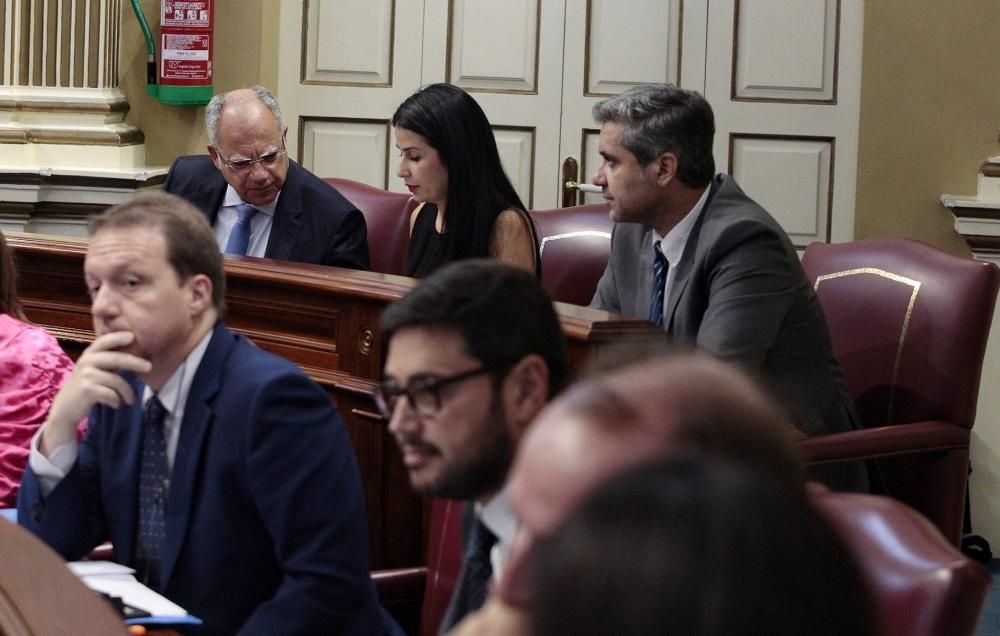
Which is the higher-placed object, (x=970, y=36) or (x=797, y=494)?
(x=970, y=36)

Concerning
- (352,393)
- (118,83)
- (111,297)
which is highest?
(118,83)

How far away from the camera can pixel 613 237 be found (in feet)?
11.2

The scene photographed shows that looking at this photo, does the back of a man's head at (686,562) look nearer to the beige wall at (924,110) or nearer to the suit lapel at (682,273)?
the suit lapel at (682,273)

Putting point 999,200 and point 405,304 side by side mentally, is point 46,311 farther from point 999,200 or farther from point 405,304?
point 999,200

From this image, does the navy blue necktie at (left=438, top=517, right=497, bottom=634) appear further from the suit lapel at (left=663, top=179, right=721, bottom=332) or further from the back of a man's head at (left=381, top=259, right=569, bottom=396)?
the suit lapel at (left=663, top=179, right=721, bottom=332)

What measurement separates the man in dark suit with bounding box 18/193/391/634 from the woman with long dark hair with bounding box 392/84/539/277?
139cm

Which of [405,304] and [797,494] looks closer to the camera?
[797,494]

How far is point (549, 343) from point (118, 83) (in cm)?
397

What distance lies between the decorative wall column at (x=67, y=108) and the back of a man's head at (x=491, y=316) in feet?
11.8

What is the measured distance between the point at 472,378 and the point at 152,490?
80cm

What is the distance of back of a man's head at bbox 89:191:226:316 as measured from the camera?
2.21m

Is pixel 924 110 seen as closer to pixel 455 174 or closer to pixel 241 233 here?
pixel 455 174

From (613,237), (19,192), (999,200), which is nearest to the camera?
(613,237)

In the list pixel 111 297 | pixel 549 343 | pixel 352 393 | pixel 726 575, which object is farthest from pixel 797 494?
pixel 352 393
